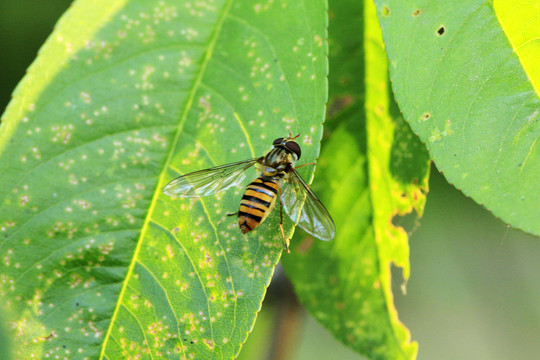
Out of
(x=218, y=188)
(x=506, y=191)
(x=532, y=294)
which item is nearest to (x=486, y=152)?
(x=506, y=191)

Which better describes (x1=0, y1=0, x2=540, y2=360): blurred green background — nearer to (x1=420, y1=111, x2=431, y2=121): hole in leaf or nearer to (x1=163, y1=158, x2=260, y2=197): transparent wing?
(x1=163, y1=158, x2=260, y2=197): transparent wing

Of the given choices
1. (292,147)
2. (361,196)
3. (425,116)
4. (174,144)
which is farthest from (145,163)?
(361,196)

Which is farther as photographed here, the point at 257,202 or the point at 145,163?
the point at 257,202

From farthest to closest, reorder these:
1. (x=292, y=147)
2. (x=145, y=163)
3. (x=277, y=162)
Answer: (x=277, y=162), (x=292, y=147), (x=145, y=163)

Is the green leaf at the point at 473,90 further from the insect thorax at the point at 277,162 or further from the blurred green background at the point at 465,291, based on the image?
the blurred green background at the point at 465,291

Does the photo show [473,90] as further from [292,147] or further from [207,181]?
[207,181]

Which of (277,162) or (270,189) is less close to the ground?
(277,162)

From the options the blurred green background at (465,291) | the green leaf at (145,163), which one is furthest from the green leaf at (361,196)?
the blurred green background at (465,291)
